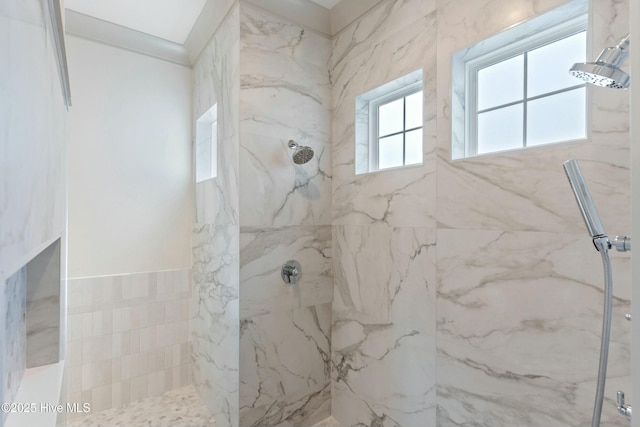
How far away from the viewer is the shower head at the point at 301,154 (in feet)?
5.47

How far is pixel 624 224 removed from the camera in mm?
918

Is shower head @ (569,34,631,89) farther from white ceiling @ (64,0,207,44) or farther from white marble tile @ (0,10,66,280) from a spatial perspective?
white ceiling @ (64,0,207,44)

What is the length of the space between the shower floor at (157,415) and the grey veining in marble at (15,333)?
119 cm

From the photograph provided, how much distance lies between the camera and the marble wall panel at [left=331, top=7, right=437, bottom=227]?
1.43 meters

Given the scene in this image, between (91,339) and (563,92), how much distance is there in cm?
278

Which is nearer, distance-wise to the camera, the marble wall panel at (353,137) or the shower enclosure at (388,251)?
the shower enclosure at (388,251)

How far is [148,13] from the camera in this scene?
75.7 inches

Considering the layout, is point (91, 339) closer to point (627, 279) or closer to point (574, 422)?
point (574, 422)

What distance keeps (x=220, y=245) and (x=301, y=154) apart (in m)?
0.74

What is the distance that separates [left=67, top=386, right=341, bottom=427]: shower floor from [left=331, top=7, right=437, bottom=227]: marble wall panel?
4.45ft

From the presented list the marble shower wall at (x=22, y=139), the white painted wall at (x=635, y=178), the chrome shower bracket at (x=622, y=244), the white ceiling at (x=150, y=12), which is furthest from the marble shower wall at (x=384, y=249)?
the marble shower wall at (x=22, y=139)

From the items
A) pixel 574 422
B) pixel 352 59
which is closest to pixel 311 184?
pixel 352 59

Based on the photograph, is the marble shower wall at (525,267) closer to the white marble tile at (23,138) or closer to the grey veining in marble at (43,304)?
the white marble tile at (23,138)

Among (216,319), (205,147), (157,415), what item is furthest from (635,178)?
(157,415)
